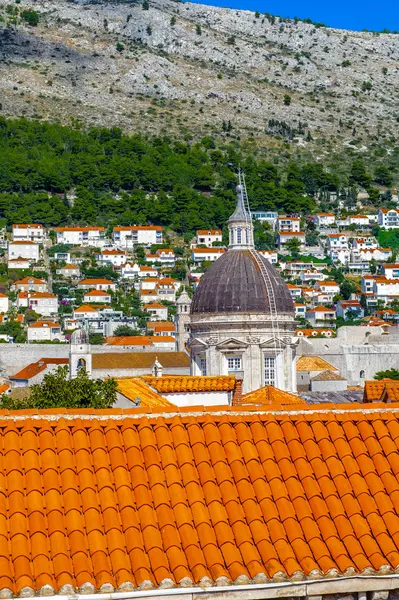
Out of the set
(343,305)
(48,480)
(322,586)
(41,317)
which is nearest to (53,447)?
(48,480)

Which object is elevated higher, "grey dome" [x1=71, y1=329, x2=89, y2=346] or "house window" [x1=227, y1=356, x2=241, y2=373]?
"house window" [x1=227, y1=356, x2=241, y2=373]

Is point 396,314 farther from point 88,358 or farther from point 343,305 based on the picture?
point 88,358

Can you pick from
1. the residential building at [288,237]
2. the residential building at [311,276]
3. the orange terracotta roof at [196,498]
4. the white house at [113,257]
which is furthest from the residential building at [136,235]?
the orange terracotta roof at [196,498]

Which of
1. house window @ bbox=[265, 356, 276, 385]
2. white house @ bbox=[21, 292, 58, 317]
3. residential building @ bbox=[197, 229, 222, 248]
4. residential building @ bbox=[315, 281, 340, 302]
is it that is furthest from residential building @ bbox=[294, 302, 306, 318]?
house window @ bbox=[265, 356, 276, 385]

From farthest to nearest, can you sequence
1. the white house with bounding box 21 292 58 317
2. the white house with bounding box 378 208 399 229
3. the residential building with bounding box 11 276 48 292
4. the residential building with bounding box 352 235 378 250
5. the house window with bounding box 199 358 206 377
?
1. the white house with bounding box 378 208 399 229
2. the residential building with bounding box 352 235 378 250
3. the residential building with bounding box 11 276 48 292
4. the white house with bounding box 21 292 58 317
5. the house window with bounding box 199 358 206 377

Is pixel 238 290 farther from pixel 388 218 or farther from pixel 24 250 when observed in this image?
pixel 388 218

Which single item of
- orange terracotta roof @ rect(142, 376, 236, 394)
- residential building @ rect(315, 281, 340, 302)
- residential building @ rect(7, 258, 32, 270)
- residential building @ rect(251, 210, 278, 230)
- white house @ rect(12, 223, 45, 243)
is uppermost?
residential building @ rect(251, 210, 278, 230)

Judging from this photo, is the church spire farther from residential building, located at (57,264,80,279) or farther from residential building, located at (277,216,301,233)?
residential building, located at (277,216,301,233)
